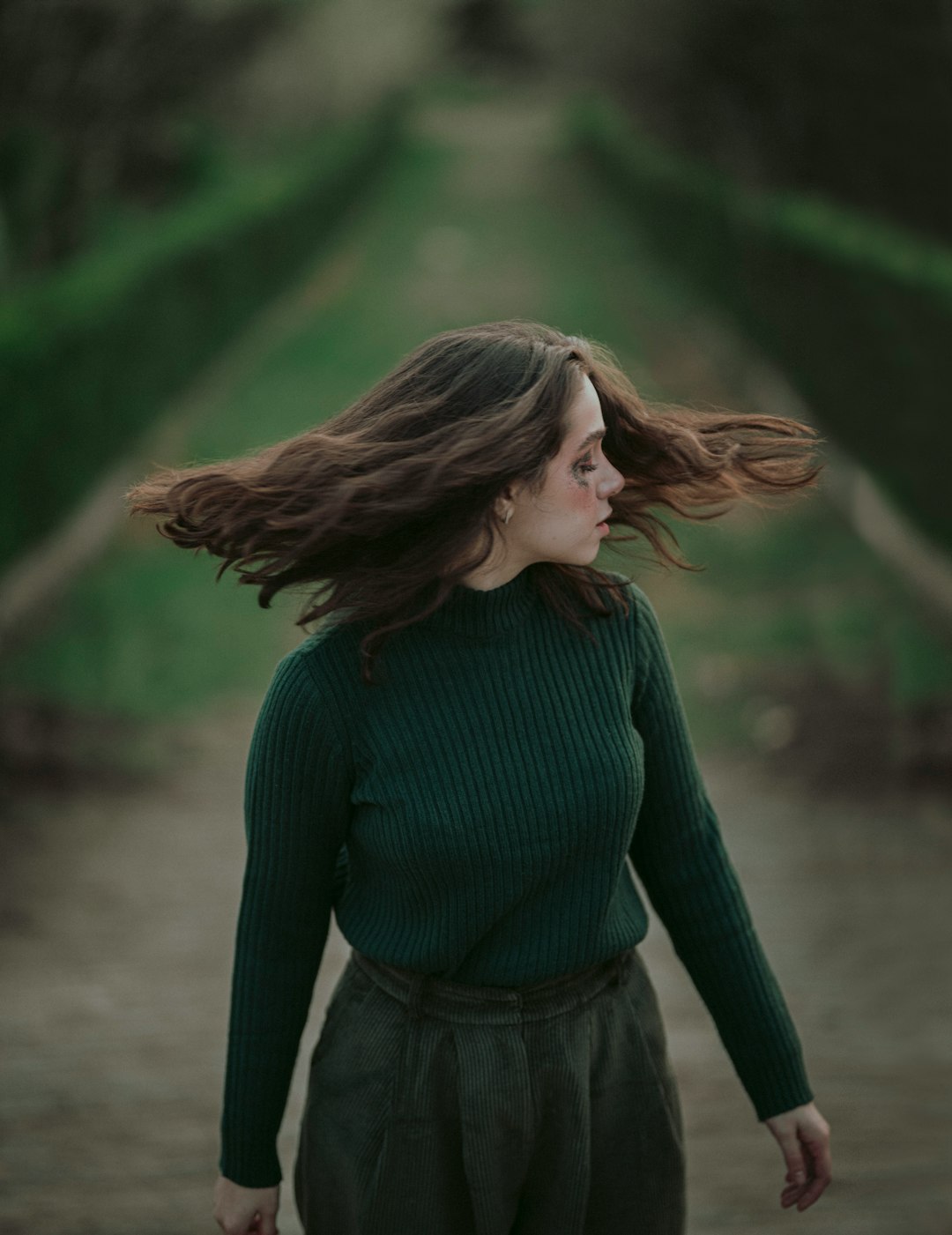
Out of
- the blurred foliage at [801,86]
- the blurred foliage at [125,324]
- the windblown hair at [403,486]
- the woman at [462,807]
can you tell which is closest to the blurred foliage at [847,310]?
the blurred foliage at [801,86]

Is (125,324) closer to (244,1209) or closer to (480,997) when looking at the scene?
(244,1209)

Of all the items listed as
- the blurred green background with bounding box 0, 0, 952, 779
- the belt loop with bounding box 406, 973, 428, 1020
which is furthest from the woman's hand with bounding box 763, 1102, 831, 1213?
the blurred green background with bounding box 0, 0, 952, 779

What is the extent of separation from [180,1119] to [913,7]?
37.4 feet

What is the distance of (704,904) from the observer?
7.73 ft

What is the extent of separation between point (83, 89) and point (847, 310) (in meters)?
7.93

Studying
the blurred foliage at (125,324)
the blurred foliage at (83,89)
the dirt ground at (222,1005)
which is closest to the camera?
the dirt ground at (222,1005)

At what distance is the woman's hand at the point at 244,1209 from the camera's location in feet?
7.55

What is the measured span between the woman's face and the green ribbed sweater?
0.09 metres

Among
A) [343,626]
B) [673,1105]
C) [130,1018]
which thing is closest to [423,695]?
[343,626]

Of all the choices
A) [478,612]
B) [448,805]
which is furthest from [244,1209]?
[478,612]

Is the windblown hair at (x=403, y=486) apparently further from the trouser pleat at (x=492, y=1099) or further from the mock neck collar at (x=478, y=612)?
the trouser pleat at (x=492, y=1099)

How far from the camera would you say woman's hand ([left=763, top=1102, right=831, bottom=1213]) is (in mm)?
2379

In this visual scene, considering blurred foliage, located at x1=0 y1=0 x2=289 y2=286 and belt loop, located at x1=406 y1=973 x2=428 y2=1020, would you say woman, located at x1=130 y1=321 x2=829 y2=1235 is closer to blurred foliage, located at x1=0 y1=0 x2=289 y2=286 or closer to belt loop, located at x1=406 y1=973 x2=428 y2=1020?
belt loop, located at x1=406 y1=973 x2=428 y2=1020

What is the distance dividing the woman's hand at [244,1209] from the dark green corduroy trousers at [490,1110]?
70mm
